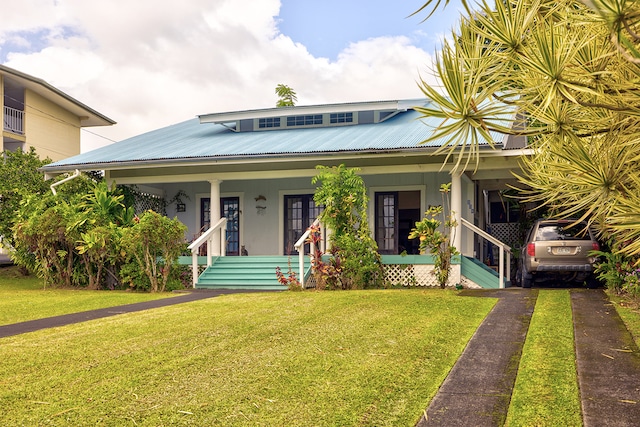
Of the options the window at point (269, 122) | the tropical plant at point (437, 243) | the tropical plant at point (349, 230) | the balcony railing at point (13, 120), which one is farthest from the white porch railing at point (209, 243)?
the balcony railing at point (13, 120)

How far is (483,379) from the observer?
5.24 m

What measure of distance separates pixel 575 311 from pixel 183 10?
430 inches

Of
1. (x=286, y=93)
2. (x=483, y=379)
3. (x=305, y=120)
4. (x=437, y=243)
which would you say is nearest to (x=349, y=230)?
(x=437, y=243)

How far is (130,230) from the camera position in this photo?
14094mm

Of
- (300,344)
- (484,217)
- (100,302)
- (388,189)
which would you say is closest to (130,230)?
(100,302)

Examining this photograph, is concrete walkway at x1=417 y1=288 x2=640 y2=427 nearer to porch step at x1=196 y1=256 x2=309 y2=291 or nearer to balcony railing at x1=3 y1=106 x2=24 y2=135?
porch step at x1=196 y1=256 x2=309 y2=291

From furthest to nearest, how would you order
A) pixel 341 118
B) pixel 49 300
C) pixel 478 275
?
1. pixel 341 118
2. pixel 478 275
3. pixel 49 300

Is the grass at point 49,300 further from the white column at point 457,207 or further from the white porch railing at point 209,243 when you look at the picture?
the white column at point 457,207

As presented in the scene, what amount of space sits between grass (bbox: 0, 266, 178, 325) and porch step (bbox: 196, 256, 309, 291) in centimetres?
187

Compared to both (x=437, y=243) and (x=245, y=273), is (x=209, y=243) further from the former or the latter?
(x=437, y=243)

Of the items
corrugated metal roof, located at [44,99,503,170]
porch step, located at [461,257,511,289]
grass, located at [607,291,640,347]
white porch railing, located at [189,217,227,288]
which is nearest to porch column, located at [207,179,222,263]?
white porch railing, located at [189,217,227,288]

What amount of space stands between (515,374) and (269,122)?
16223 mm

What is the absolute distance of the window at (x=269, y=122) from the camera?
2048 cm

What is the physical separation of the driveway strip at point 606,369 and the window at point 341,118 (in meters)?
11.9
